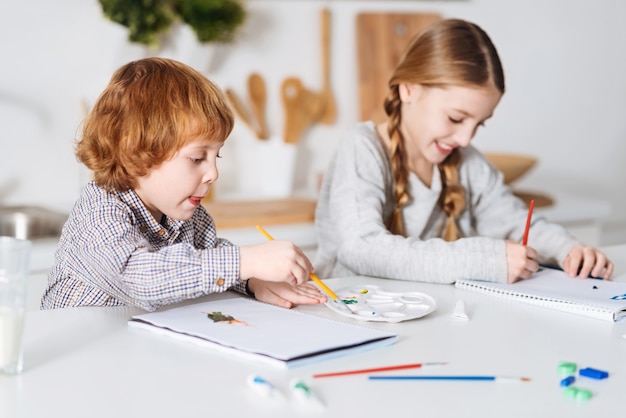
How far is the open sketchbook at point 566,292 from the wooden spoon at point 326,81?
4.81 ft

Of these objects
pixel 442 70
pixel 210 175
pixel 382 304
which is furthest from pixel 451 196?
pixel 210 175

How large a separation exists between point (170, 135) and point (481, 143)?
222 centimetres

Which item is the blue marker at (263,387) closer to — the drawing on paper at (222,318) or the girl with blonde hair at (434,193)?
the drawing on paper at (222,318)

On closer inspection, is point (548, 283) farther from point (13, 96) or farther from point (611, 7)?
point (611, 7)

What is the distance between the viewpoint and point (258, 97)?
2902 millimetres

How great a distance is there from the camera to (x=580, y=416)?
0.92 metres

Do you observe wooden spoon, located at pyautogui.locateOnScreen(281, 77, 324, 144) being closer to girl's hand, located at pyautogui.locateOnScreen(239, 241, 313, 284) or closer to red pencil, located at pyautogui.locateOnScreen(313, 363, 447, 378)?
girl's hand, located at pyautogui.locateOnScreen(239, 241, 313, 284)

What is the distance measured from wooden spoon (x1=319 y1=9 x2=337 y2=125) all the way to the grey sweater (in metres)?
1.00

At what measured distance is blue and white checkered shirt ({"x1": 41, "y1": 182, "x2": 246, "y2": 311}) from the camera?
126 centimetres

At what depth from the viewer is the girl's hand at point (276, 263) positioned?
124 cm

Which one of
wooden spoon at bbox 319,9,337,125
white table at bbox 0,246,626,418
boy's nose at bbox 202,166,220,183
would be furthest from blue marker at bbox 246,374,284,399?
wooden spoon at bbox 319,9,337,125

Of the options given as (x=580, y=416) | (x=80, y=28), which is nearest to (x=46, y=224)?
(x=80, y=28)

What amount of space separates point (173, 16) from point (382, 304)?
4.99 ft

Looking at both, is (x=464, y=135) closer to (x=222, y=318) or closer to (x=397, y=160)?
(x=397, y=160)
